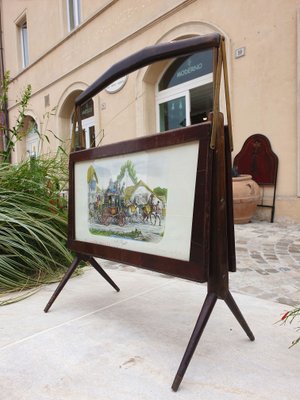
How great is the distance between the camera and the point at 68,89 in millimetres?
9711

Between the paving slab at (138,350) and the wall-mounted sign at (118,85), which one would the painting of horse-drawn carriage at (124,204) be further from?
the wall-mounted sign at (118,85)

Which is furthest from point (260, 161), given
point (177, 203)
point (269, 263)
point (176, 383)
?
point (176, 383)

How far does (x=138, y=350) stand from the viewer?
5.06 feet

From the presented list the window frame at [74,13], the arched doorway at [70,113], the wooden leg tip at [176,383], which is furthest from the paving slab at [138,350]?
the window frame at [74,13]

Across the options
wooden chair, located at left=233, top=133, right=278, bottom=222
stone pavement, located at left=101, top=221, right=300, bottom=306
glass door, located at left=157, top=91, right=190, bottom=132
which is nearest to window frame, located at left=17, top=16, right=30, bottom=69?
glass door, located at left=157, top=91, right=190, bottom=132

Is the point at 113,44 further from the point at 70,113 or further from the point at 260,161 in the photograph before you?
the point at 260,161

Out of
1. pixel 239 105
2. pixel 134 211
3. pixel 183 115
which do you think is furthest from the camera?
pixel 183 115

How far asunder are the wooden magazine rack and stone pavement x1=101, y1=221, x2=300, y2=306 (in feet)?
2.72

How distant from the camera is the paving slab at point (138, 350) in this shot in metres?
1.26

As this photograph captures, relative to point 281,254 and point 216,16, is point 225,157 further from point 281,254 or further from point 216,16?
point 216,16

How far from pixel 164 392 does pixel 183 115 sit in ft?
20.8

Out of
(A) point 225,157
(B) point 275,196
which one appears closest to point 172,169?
(A) point 225,157

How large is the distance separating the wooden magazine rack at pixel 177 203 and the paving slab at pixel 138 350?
136 mm

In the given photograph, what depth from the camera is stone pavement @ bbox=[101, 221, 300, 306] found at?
2.32 m
